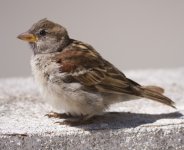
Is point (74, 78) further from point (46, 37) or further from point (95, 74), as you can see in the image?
point (46, 37)

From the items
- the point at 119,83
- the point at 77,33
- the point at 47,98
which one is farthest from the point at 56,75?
the point at 77,33

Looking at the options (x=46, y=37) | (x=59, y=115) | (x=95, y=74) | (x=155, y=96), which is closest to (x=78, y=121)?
(x=59, y=115)

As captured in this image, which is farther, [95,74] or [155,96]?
[155,96]

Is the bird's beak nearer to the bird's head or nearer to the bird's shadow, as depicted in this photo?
the bird's head

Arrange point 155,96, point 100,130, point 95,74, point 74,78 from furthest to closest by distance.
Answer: point 155,96
point 95,74
point 74,78
point 100,130

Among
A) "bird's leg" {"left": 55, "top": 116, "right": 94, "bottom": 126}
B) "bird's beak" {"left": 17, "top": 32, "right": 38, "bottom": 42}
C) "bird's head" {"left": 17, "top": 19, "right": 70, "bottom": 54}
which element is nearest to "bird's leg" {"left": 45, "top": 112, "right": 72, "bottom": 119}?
Answer: "bird's leg" {"left": 55, "top": 116, "right": 94, "bottom": 126}

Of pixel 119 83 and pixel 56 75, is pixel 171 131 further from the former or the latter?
pixel 56 75
